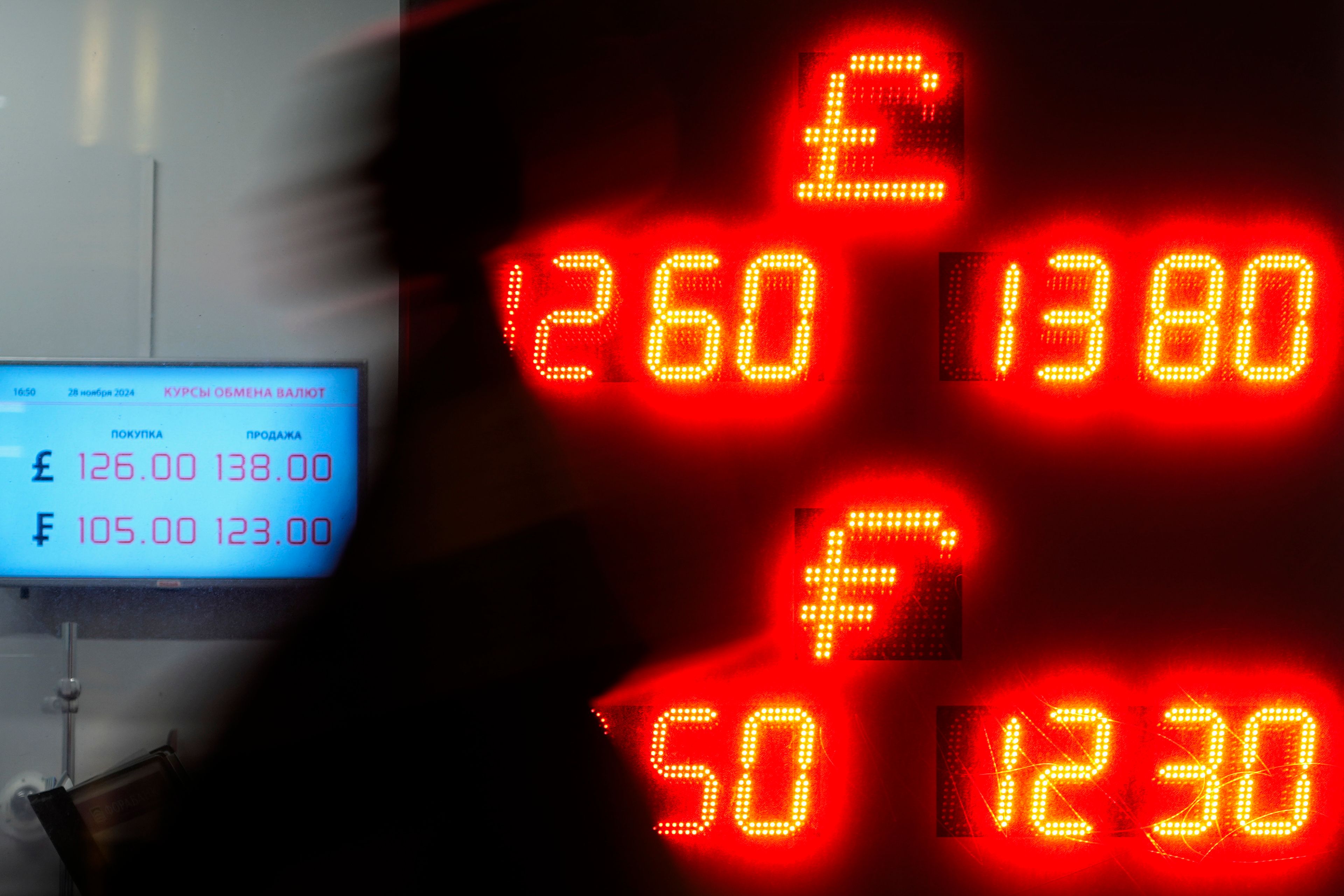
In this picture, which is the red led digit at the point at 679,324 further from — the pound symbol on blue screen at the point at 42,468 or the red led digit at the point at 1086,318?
the pound symbol on blue screen at the point at 42,468

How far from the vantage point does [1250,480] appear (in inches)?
67.5

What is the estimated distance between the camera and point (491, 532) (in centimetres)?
167

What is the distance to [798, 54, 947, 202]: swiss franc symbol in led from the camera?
1653 millimetres

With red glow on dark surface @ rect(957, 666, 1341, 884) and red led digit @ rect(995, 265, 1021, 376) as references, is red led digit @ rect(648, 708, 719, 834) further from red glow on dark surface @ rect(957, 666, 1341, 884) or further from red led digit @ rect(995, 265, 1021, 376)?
red led digit @ rect(995, 265, 1021, 376)

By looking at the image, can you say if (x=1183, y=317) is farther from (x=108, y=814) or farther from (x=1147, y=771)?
(x=108, y=814)

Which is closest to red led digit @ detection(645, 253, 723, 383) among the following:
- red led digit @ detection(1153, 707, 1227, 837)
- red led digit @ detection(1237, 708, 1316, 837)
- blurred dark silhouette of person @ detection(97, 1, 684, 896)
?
blurred dark silhouette of person @ detection(97, 1, 684, 896)

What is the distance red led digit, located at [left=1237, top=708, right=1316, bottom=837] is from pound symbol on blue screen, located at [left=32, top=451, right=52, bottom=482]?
266cm

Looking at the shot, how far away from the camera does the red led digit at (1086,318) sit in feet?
5.39

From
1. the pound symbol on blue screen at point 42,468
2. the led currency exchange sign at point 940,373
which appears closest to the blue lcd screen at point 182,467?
the pound symbol on blue screen at point 42,468

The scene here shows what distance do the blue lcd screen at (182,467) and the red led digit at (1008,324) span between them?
142 cm

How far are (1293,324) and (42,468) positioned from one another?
2728 millimetres

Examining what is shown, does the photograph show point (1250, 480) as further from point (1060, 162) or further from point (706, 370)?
point (706, 370)

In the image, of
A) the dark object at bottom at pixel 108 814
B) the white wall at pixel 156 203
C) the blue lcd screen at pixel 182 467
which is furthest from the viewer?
the white wall at pixel 156 203

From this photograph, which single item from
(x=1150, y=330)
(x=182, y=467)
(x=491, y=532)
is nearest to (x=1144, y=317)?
(x=1150, y=330)
